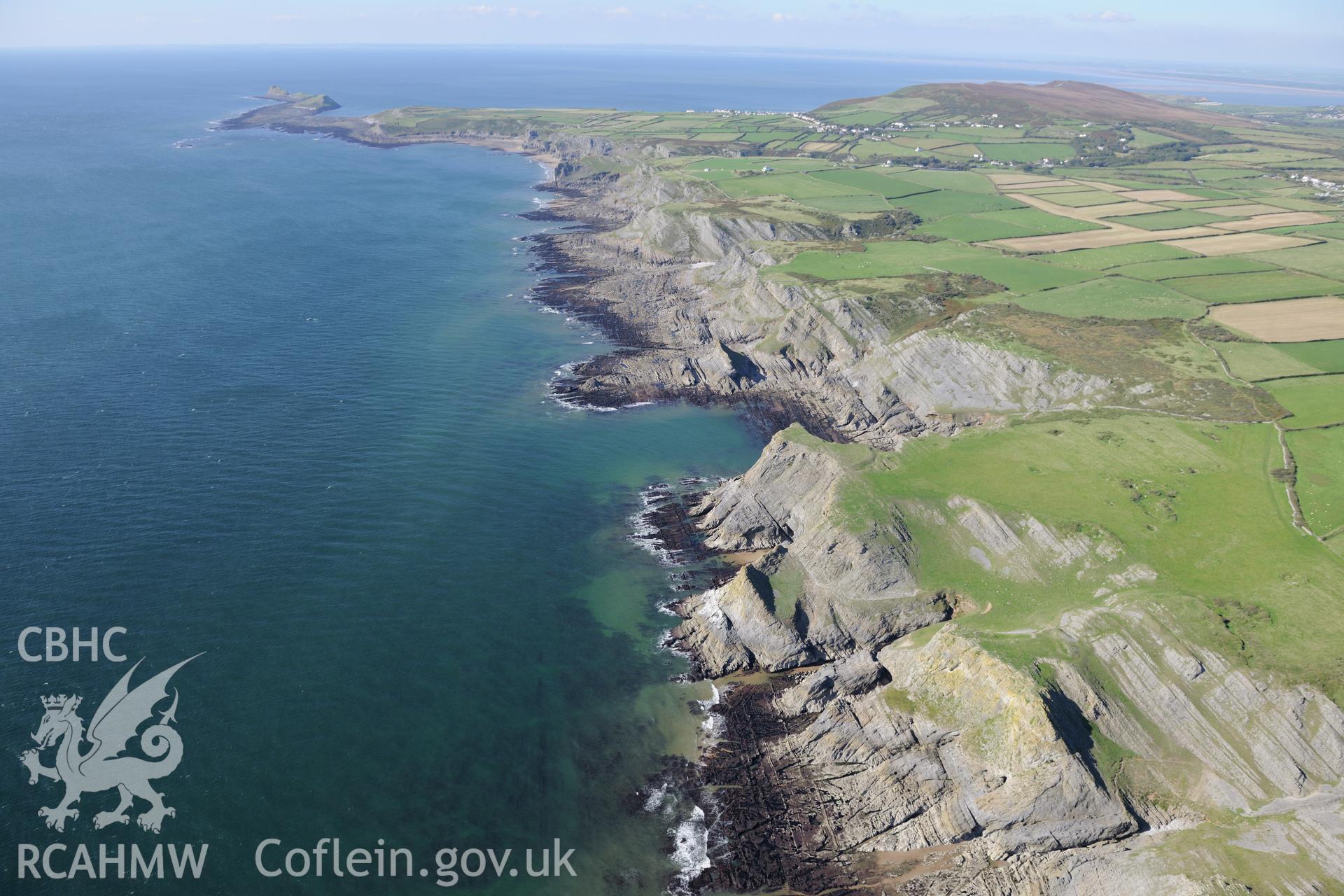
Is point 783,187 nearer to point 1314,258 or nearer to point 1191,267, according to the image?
point 1191,267

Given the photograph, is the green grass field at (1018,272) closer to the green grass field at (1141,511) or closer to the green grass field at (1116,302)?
the green grass field at (1116,302)

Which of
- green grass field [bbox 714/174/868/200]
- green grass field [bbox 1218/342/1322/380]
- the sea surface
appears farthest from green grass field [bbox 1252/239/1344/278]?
the sea surface

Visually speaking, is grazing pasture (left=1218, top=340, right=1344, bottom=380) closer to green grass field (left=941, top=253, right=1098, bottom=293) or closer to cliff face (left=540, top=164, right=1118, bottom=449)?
cliff face (left=540, top=164, right=1118, bottom=449)

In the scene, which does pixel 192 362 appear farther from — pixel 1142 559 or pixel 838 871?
pixel 1142 559

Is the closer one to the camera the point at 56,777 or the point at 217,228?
the point at 56,777

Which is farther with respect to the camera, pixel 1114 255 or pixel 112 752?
pixel 1114 255

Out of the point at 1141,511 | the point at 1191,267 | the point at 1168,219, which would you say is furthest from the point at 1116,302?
the point at 1168,219

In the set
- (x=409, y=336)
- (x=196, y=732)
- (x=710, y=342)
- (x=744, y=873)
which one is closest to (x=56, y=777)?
(x=196, y=732)
